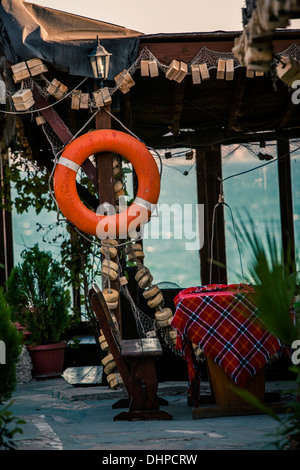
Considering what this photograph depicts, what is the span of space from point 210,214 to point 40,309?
7.85ft

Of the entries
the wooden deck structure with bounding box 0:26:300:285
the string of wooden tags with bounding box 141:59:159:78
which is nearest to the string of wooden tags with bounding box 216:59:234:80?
the wooden deck structure with bounding box 0:26:300:285

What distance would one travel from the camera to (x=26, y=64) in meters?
4.57

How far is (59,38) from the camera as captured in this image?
4570 millimetres

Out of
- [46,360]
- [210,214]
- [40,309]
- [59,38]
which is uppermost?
[59,38]

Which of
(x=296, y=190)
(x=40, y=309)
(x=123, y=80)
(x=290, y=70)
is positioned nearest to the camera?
(x=290, y=70)

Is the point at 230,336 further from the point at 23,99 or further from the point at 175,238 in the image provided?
the point at 175,238

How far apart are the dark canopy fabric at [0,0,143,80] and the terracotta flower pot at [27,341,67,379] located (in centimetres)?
261

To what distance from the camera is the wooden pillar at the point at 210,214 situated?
7188 millimetres

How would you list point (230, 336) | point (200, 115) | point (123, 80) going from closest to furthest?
point (230, 336), point (123, 80), point (200, 115)

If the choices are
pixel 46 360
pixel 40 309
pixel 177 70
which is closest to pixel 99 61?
pixel 177 70

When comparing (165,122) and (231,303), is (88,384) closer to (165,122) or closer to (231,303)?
(231,303)

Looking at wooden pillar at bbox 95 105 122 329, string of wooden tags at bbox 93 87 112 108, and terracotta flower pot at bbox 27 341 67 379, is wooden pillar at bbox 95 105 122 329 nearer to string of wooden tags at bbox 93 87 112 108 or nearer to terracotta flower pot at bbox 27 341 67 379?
string of wooden tags at bbox 93 87 112 108

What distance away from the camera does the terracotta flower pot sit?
588cm

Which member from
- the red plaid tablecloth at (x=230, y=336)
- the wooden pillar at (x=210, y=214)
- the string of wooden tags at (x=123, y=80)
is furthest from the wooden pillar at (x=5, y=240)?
the red plaid tablecloth at (x=230, y=336)
